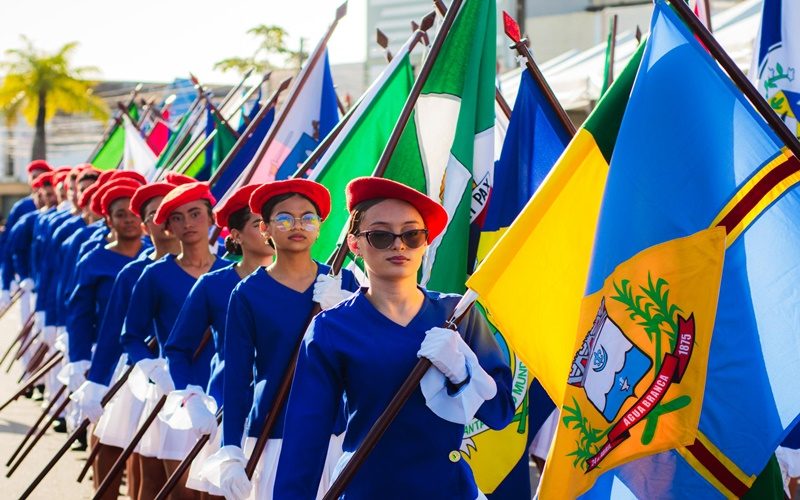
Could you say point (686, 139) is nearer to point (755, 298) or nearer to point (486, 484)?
point (755, 298)

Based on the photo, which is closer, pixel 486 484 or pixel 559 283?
pixel 559 283

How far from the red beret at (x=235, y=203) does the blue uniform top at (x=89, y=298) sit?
2.21 metres

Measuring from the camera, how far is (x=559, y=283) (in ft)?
14.9

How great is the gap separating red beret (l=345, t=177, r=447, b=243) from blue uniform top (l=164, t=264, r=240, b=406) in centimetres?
215

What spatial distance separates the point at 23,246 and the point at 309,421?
1077cm

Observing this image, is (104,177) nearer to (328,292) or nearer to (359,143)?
(359,143)

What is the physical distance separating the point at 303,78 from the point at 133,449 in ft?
9.47

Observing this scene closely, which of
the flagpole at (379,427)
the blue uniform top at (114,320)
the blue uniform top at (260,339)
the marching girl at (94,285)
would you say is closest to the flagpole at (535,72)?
the blue uniform top at (260,339)

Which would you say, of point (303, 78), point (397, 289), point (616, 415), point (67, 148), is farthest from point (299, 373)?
point (67, 148)

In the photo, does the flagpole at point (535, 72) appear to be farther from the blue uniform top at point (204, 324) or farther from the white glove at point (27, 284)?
the white glove at point (27, 284)

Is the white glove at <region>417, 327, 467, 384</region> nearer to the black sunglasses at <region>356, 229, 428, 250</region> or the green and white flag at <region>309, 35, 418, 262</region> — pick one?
the black sunglasses at <region>356, 229, 428, 250</region>

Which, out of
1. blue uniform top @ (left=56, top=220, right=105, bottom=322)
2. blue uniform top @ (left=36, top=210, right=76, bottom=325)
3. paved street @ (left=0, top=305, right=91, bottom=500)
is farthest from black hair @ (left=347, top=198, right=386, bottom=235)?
blue uniform top @ (left=36, top=210, right=76, bottom=325)

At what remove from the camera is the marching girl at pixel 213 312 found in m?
6.17

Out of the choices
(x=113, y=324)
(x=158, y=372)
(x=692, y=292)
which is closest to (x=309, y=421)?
(x=692, y=292)
